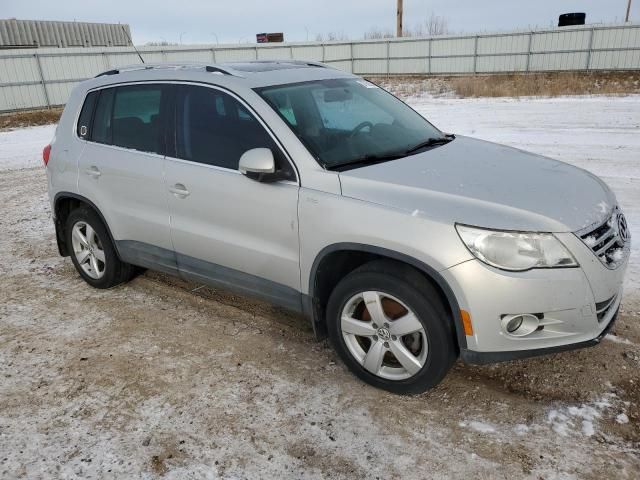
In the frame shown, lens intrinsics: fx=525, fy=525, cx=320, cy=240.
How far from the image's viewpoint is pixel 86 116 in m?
4.48

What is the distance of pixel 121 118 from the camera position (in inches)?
167

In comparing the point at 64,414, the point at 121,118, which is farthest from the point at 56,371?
the point at 121,118

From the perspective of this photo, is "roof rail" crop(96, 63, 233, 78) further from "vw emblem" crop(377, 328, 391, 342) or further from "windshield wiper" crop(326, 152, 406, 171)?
"vw emblem" crop(377, 328, 391, 342)

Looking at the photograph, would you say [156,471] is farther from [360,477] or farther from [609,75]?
[609,75]

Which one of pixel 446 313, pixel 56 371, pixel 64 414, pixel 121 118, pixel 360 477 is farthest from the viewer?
pixel 121 118

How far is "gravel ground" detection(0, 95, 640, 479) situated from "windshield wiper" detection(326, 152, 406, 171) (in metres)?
1.32

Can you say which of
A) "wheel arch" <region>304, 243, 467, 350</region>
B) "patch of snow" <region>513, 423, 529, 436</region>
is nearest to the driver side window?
"wheel arch" <region>304, 243, 467, 350</region>

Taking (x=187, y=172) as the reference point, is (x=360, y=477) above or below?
below

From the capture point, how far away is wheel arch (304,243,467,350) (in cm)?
269

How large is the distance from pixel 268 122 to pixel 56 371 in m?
2.19

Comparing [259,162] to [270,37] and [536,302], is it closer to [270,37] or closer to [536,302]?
[536,302]

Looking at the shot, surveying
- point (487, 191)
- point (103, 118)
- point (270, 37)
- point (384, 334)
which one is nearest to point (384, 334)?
point (384, 334)

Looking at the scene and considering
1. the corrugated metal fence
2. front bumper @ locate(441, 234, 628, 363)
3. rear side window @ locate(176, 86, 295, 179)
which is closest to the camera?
front bumper @ locate(441, 234, 628, 363)

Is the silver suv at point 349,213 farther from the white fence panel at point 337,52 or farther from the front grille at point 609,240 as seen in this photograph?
the white fence panel at point 337,52
